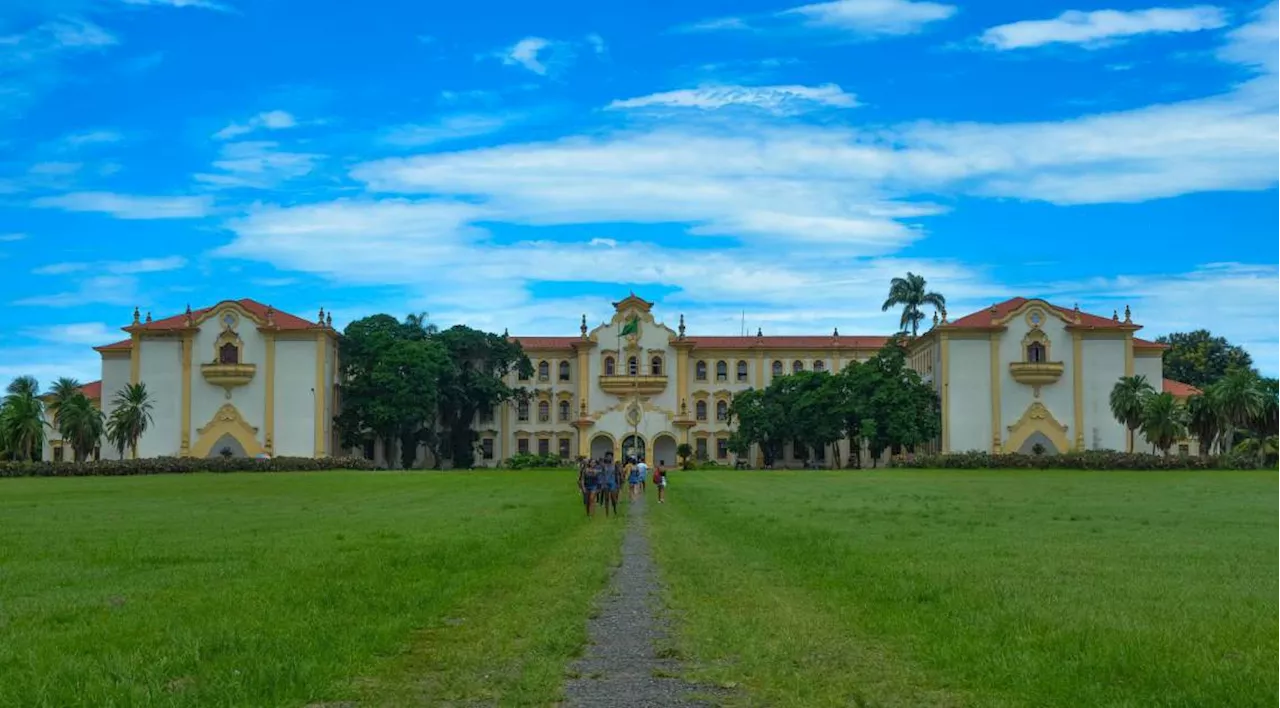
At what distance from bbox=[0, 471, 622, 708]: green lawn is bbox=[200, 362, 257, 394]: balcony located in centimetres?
6434

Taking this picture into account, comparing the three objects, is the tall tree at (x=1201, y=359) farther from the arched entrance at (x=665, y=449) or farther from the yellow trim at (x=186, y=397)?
the yellow trim at (x=186, y=397)

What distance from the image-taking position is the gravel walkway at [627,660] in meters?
9.99

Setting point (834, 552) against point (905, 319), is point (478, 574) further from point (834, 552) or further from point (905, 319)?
point (905, 319)

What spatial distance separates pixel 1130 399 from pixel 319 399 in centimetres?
5452

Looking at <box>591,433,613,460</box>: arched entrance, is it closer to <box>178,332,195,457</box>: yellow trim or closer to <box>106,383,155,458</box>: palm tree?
<box>178,332,195,457</box>: yellow trim

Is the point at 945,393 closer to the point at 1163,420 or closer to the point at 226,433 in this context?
the point at 1163,420

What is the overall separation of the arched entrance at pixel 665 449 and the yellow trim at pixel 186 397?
33.7 metres

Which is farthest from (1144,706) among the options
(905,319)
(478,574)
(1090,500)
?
(905,319)

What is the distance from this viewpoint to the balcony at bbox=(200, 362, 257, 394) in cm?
9356

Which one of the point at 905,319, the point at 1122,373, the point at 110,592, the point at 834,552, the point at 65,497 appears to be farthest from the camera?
the point at 905,319

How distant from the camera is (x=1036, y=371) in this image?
94.6 m

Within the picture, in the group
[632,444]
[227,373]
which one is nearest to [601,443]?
[632,444]

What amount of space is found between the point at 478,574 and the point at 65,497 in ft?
110

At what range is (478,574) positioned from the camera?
1855cm
